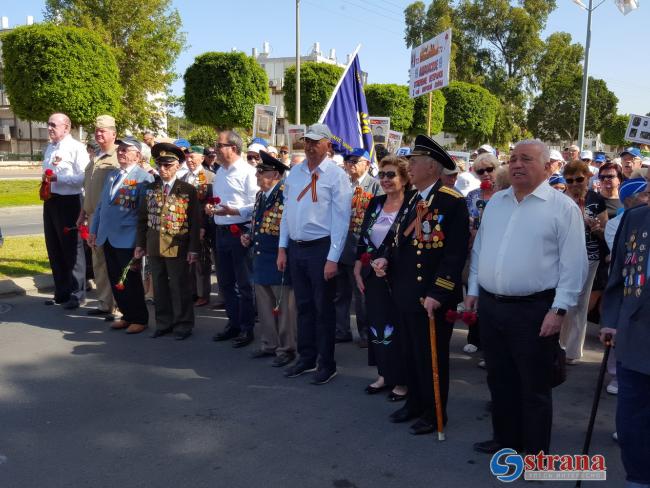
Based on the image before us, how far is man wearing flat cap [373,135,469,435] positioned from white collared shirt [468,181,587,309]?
0.47m

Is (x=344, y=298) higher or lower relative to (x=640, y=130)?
lower

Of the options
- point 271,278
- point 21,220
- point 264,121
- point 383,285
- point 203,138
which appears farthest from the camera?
point 203,138

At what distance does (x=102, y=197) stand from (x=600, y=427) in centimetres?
541

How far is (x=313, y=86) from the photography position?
32750 millimetres

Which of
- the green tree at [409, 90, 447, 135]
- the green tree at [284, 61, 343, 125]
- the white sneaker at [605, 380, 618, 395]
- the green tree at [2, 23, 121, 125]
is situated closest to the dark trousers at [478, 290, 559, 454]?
the white sneaker at [605, 380, 618, 395]

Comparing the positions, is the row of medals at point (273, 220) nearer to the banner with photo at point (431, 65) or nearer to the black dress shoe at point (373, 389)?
the black dress shoe at point (373, 389)

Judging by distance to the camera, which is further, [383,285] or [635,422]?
[383,285]

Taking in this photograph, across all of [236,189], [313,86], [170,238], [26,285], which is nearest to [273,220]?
[236,189]

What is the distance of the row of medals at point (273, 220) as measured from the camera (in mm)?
5801

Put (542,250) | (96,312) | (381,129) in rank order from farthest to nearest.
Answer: (381,129) < (96,312) < (542,250)

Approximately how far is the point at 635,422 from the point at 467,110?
1578 inches

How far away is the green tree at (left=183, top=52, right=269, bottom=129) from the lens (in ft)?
93.4

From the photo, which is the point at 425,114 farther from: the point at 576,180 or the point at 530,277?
the point at 530,277

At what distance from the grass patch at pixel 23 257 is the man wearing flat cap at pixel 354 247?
499 cm
